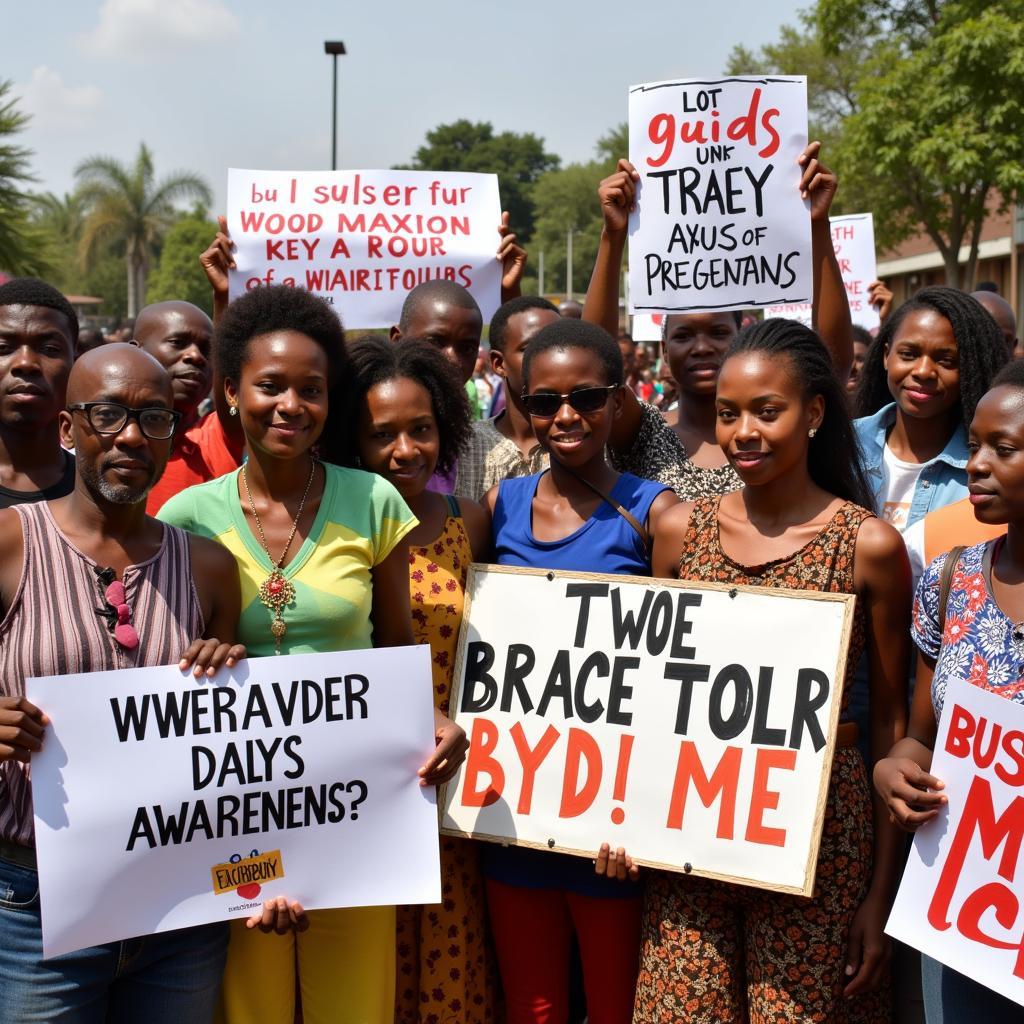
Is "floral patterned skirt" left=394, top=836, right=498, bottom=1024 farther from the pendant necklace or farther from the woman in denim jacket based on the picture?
the woman in denim jacket

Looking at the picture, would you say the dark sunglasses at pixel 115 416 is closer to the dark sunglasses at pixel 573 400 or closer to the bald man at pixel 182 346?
the dark sunglasses at pixel 573 400

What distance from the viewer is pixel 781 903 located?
3232mm

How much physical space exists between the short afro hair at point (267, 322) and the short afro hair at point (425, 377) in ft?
0.88

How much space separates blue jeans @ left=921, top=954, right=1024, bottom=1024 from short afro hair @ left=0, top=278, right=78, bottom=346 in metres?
3.29

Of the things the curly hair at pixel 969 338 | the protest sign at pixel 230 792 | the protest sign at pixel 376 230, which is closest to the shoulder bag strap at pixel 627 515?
the protest sign at pixel 230 792

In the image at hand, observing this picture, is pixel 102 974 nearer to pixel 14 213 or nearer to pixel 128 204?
pixel 14 213

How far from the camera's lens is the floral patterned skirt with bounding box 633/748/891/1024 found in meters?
3.18

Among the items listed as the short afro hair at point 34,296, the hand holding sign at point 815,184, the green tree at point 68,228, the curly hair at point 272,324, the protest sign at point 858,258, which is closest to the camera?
the curly hair at point 272,324

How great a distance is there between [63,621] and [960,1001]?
2.35 meters

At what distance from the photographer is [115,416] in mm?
2934

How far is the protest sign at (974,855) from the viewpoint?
9.19ft

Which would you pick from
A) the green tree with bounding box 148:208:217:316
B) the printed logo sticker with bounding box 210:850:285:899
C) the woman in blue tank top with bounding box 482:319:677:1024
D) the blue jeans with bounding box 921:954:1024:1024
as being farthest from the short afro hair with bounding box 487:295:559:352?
the green tree with bounding box 148:208:217:316

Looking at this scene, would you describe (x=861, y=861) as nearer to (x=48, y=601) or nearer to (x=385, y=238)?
(x=48, y=601)

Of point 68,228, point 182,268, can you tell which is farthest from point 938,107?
point 68,228
